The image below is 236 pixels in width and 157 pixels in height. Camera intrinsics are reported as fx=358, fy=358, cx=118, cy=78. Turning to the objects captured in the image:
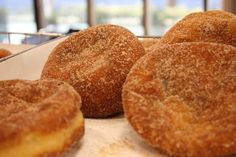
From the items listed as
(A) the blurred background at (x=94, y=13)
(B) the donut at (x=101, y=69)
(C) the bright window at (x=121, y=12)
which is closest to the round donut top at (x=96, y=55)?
(B) the donut at (x=101, y=69)

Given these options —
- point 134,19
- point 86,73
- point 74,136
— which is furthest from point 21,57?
point 134,19

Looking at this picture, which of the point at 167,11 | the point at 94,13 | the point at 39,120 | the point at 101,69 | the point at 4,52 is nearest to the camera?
the point at 39,120

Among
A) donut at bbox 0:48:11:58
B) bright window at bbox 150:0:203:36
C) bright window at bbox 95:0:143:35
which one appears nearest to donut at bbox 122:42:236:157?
donut at bbox 0:48:11:58

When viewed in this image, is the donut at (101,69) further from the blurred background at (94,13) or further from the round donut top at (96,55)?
the blurred background at (94,13)

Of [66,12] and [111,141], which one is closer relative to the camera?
[111,141]

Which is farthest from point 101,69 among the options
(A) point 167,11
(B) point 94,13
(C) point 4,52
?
(B) point 94,13

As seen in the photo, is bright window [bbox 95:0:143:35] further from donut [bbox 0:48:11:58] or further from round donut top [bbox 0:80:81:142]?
round donut top [bbox 0:80:81:142]

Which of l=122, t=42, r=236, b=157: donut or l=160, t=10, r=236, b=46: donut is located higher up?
l=160, t=10, r=236, b=46: donut

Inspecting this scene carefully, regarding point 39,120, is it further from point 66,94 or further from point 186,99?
point 186,99

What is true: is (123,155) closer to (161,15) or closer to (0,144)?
(0,144)
